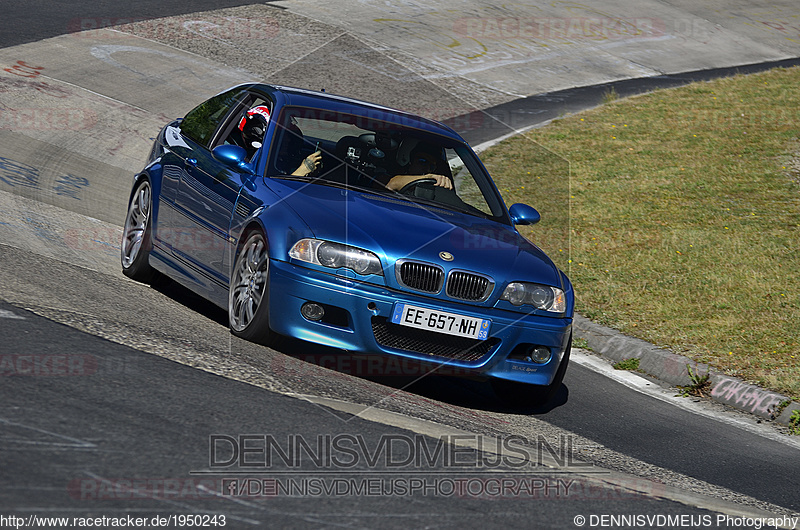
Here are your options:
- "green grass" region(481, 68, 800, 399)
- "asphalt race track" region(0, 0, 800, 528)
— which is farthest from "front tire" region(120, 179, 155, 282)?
"green grass" region(481, 68, 800, 399)

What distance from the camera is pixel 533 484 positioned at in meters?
4.76

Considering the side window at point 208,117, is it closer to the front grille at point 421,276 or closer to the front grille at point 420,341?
the front grille at point 421,276

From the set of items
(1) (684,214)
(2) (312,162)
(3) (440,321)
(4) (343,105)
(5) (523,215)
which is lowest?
(1) (684,214)

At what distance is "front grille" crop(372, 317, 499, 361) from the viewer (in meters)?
6.04

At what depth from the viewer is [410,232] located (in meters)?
6.32

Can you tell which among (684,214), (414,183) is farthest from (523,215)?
(684,214)

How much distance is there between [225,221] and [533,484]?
3.01 metres

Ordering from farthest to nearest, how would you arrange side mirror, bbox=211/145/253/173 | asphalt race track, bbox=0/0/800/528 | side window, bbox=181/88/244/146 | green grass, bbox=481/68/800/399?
green grass, bbox=481/68/800/399, side window, bbox=181/88/244/146, side mirror, bbox=211/145/253/173, asphalt race track, bbox=0/0/800/528

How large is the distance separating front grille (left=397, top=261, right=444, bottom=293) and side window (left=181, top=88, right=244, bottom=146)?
97.8 inches

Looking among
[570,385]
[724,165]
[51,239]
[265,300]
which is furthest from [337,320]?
[724,165]

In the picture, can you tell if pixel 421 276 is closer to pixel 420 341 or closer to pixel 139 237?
pixel 420 341

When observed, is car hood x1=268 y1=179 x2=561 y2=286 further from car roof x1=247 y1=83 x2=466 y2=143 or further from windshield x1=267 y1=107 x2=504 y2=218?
car roof x1=247 y1=83 x2=466 y2=143

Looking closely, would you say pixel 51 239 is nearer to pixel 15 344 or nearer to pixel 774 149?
pixel 15 344

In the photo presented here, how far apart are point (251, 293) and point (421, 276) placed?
1059 millimetres
